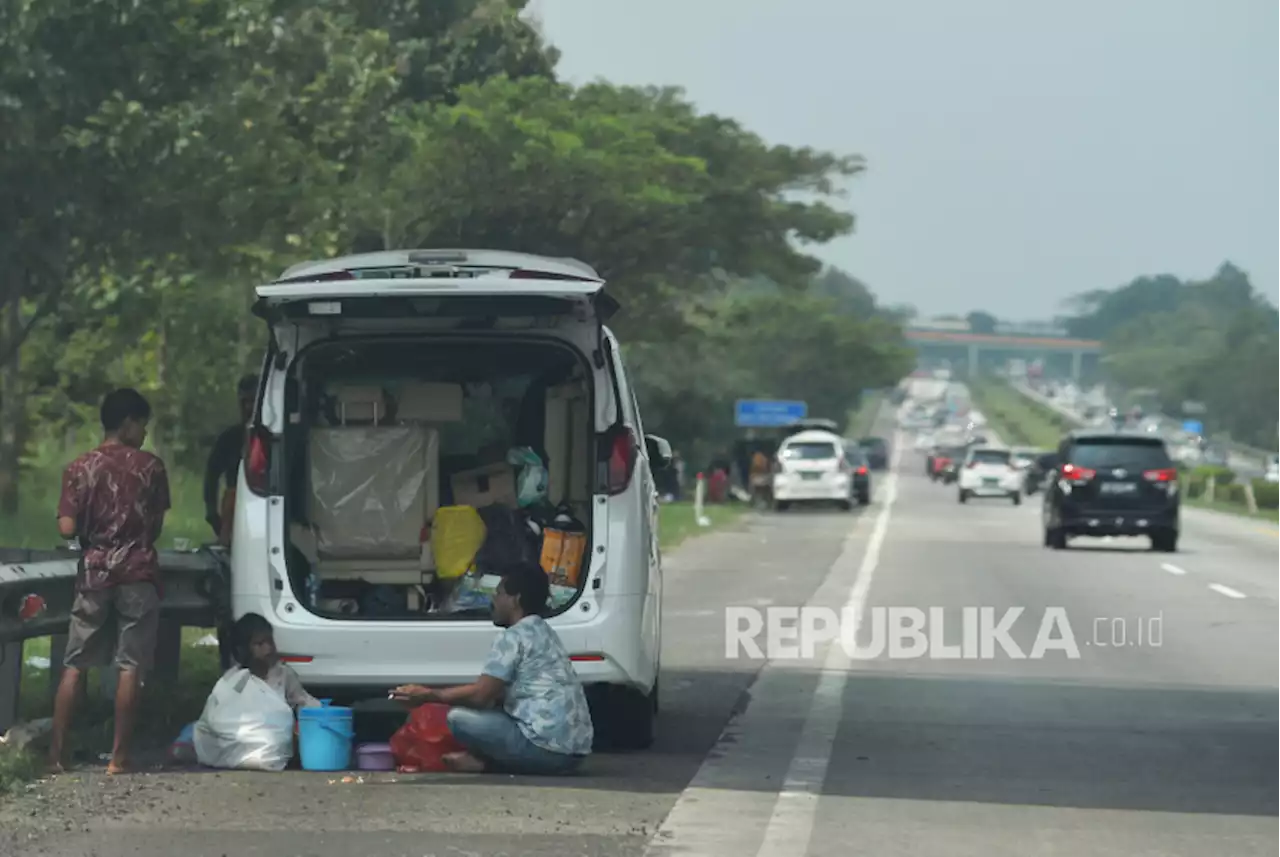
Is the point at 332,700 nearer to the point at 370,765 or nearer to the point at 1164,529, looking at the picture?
the point at 370,765

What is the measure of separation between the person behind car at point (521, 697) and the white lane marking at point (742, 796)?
58 cm

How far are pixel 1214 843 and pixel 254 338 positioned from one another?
3254 centimetres

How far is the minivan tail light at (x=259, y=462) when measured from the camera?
33.4 ft

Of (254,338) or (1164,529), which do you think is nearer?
(1164,529)

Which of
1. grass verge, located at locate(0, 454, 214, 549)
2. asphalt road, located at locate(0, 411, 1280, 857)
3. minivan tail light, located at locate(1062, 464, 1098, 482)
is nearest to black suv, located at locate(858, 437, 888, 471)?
grass verge, located at locate(0, 454, 214, 549)

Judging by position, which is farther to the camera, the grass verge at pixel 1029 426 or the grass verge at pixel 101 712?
the grass verge at pixel 1029 426

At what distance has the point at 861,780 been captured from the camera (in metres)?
9.95

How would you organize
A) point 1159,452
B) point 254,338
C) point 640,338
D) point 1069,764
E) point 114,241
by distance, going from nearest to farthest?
point 1069,764 < point 114,241 < point 1159,452 < point 254,338 < point 640,338

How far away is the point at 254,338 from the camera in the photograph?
39.8 m

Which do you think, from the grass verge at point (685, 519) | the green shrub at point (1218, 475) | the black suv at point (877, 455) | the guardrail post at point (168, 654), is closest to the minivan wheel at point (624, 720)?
the guardrail post at point (168, 654)

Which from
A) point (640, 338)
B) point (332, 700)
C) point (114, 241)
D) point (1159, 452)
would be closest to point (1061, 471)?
point (1159, 452)

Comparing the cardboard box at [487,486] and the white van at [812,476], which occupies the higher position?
the cardboard box at [487,486]

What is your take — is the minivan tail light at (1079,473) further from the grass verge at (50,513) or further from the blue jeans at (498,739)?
the blue jeans at (498,739)

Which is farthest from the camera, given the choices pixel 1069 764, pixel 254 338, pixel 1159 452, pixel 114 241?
pixel 254 338
